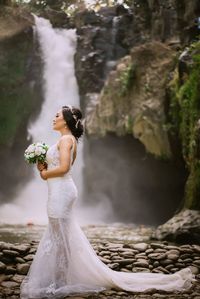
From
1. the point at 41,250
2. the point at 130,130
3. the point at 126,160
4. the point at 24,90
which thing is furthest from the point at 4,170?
the point at 41,250

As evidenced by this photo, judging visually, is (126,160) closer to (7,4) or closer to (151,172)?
(151,172)

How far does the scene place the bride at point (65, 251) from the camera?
473cm

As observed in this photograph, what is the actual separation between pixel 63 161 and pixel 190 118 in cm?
620

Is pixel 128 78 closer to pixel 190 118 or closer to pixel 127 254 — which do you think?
pixel 190 118

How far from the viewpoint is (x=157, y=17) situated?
21.0 metres

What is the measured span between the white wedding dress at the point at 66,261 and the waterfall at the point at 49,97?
9184 mm

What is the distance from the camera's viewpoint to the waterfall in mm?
16625

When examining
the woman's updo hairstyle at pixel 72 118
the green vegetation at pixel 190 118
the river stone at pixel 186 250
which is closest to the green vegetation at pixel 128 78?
the green vegetation at pixel 190 118

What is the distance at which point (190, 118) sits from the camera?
10328 millimetres

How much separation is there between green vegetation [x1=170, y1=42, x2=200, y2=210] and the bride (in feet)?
14.3

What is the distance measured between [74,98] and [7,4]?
21.0 feet

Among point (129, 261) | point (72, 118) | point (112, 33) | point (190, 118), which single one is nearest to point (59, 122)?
point (72, 118)

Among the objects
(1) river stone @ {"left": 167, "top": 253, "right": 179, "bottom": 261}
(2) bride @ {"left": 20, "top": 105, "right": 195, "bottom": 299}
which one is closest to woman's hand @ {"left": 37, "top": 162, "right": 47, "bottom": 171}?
(2) bride @ {"left": 20, "top": 105, "right": 195, "bottom": 299}

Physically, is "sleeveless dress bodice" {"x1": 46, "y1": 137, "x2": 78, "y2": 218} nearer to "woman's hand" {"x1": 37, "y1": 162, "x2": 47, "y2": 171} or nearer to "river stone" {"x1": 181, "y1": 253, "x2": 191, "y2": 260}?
"woman's hand" {"x1": 37, "y1": 162, "x2": 47, "y2": 171}
